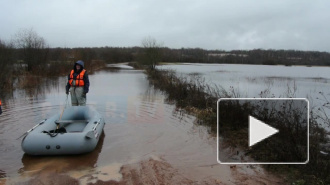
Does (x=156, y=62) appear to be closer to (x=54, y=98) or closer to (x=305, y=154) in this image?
(x=54, y=98)

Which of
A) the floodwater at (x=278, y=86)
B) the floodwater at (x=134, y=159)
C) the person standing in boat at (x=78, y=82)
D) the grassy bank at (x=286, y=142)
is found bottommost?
the floodwater at (x=134, y=159)

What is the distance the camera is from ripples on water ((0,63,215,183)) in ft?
17.7

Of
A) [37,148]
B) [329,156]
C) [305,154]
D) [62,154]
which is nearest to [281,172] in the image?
[305,154]

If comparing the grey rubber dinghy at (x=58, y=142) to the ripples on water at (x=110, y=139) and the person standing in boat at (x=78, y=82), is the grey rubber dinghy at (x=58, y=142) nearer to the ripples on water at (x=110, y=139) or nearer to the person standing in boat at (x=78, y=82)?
the ripples on water at (x=110, y=139)

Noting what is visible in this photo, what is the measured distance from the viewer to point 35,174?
16.9 feet

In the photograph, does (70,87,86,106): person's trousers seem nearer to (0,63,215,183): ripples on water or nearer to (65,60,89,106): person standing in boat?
(65,60,89,106): person standing in boat

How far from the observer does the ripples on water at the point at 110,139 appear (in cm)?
540

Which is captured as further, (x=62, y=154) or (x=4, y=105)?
(x=4, y=105)

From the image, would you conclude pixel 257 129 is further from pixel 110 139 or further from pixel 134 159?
pixel 110 139

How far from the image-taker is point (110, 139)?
750cm

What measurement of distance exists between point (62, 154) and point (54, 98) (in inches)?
363
